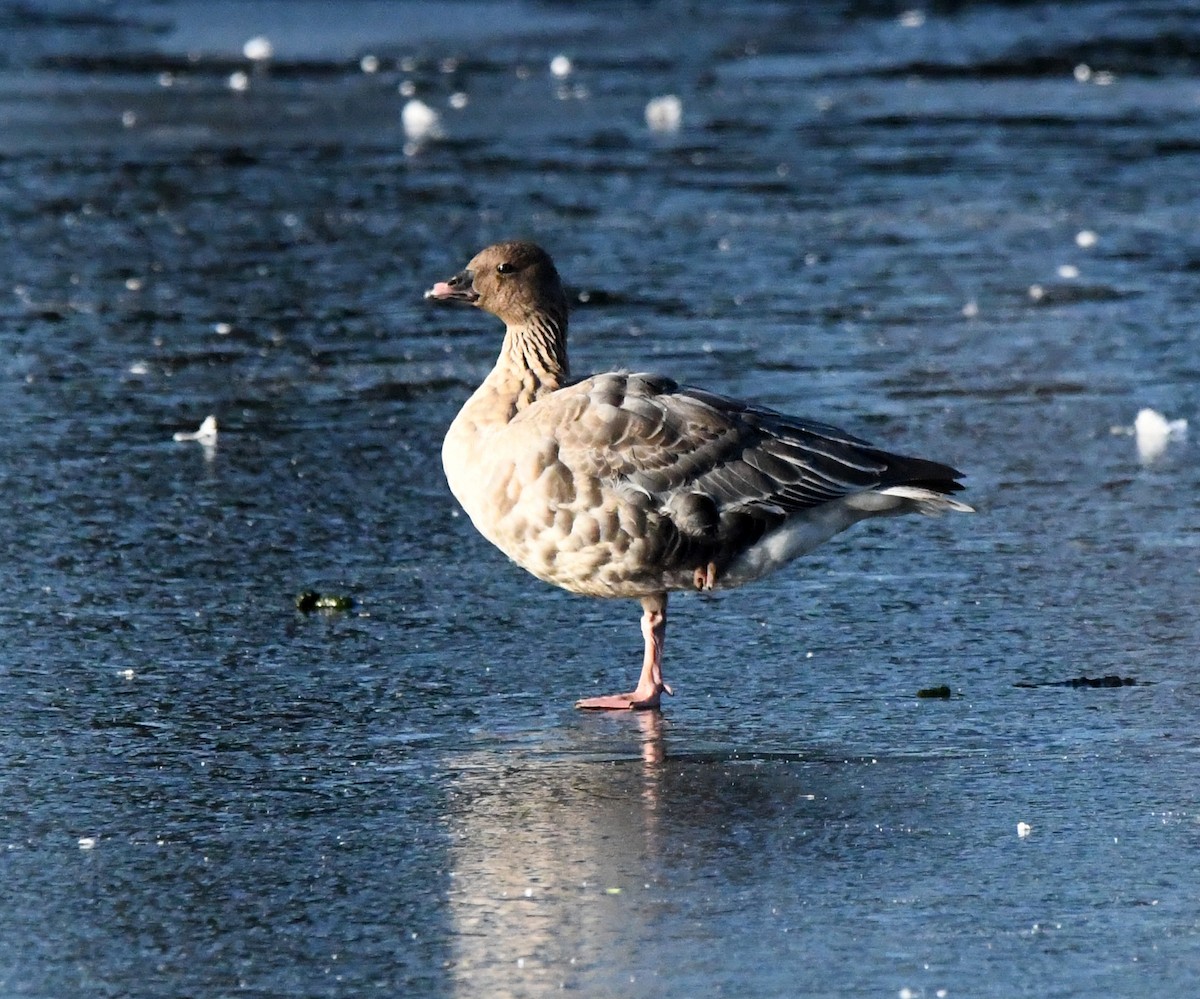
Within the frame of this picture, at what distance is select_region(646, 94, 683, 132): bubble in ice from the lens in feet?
59.0

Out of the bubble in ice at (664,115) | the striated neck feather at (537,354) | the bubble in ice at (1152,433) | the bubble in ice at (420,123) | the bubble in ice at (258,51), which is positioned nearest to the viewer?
the striated neck feather at (537,354)

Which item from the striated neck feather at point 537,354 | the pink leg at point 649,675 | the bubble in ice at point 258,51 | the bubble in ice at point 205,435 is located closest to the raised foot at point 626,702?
the pink leg at point 649,675

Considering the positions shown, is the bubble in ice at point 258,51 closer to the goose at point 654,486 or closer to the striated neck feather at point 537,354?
the striated neck feather at point 537,354

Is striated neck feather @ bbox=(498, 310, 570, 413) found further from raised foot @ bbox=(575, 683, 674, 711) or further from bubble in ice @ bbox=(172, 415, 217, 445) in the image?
bubble in ice @ bbox=(172, 415, 217, 445)

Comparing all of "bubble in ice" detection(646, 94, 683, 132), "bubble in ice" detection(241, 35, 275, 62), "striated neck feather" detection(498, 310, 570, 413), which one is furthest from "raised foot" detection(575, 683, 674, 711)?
"bubble in ice" detection(241, 35, 275, 62)

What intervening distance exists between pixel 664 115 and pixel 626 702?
41.1 feet

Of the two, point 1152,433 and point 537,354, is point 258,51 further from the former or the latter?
point 537,354

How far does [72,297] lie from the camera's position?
12.2 m

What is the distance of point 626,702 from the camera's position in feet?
20.4

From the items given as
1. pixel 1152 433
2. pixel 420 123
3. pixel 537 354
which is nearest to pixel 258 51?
pixel 420 123

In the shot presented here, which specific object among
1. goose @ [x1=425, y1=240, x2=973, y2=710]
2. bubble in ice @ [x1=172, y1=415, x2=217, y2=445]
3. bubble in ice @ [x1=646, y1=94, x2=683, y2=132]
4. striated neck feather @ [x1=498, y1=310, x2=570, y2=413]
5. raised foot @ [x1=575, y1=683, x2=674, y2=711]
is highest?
bubble in ice @ [x1=646, y1=94, x2=683, y2=132]

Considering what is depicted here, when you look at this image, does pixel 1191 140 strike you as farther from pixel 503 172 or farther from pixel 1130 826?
pixel 1130 826

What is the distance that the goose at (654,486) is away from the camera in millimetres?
6273

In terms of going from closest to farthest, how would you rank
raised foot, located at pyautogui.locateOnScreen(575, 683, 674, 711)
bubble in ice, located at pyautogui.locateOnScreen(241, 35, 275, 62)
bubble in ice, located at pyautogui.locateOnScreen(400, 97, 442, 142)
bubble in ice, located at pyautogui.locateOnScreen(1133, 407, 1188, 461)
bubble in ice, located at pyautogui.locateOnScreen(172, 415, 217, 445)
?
raised foot, located at pyautogui.locateOnScreen(575, 683, 674, 711), bubble in ice, located at pyautogui.locateOnScreen(1133, 407, 1188, 461), bubble in ice, located at pyautogui.locateOnScreen(172, 415, 217, 445), bubble in ice, located at pyautogui.locateOnScreen(400, 97, 442, 142), bubble in ice, located at pyautogui.locateOnScreen(241, 35, 275, 62)
